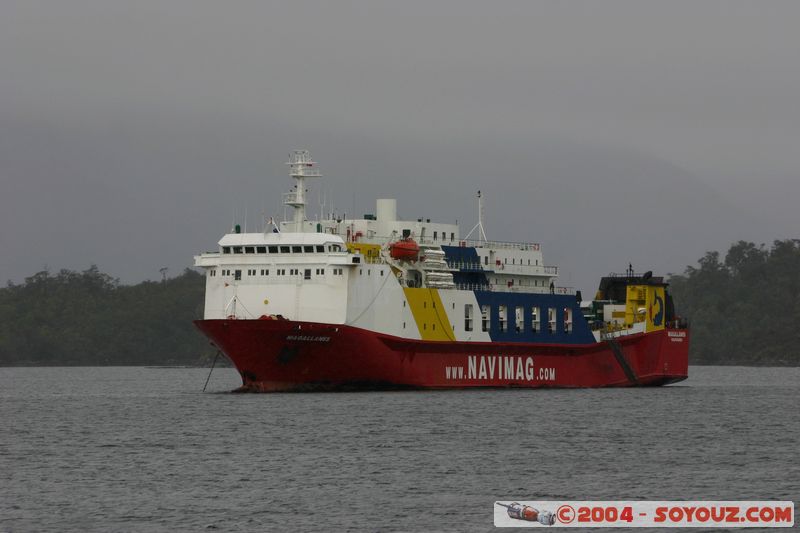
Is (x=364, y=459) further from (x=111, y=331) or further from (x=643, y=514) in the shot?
(x=111, y=331)

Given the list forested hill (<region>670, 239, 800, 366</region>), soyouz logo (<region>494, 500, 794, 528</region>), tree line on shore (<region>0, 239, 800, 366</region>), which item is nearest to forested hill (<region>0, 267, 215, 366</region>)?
tree line on shore (<region>0, 239, 800, 366</region>)

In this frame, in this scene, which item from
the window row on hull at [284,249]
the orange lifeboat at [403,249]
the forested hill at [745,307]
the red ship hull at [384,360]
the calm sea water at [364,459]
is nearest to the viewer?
the calm sea water at [364,459]

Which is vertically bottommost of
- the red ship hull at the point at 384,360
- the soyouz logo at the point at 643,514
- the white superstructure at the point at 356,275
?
the soyouz logo at the point at 643,514

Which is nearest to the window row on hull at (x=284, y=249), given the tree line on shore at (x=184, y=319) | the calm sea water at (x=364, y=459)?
the calm sea water at (x=364, y=459)

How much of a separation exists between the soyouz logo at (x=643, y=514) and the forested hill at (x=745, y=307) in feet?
426

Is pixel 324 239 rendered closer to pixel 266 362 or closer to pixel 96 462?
pixel 266 362

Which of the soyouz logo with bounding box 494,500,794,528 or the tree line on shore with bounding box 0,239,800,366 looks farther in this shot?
the tree line on shore with bounding box 0,239,800,366

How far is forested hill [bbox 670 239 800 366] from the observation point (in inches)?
6417

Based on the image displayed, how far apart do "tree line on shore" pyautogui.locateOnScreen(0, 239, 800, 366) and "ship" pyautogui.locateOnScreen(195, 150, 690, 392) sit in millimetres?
94141

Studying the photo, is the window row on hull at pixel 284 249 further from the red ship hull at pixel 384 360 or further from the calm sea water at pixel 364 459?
the calm sea water at pixel 364 459

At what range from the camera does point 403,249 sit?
193 ft

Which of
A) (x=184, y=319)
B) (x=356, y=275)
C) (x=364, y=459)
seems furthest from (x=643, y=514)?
(x=184, y=319)

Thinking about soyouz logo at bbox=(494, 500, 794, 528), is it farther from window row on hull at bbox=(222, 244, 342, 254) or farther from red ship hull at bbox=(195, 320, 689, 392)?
window row on hull at bbox=(222, 244, 342, 254)

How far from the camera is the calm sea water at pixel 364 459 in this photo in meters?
30.2
